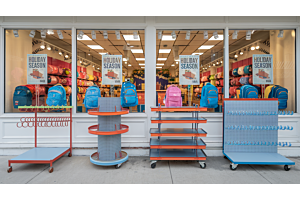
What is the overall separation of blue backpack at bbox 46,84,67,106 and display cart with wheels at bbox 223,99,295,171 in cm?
388

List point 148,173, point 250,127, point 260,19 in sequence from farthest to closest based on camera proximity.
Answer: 1. point 260,19
2. point 250,127
3. point 148,173

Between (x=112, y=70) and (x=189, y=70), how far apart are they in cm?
196

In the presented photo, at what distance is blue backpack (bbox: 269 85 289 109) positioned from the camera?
13.0ft

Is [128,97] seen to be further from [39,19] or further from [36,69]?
[39,19]

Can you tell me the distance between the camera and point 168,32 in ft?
13.4

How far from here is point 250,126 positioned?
342 centimetres

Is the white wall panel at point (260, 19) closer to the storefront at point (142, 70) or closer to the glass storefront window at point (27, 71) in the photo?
the storefront at point (142, 70)

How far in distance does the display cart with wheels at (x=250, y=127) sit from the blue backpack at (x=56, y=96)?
12.7ft

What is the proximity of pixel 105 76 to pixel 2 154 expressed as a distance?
307 centimetres

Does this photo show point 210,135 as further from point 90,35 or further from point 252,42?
point 90,35

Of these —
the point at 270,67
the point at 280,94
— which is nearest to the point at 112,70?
the point at 270,67

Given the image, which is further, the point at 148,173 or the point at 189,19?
the point at 189,19

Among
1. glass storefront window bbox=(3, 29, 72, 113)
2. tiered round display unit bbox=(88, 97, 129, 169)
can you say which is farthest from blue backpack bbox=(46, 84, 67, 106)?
tiered round display unit bbox=(88, 97, 129, 169)

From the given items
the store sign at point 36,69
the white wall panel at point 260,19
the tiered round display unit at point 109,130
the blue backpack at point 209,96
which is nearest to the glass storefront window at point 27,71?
the store sign at point 36,69
